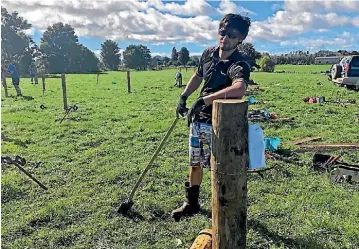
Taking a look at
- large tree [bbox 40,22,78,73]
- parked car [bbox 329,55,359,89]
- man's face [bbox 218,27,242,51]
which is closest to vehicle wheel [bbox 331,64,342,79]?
parked car [bbox 329,55,359,89]

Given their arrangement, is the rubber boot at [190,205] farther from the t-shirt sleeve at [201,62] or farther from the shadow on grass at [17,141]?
the shadow on grass at [17,141]

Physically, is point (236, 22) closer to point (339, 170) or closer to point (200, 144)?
point (200, 144)

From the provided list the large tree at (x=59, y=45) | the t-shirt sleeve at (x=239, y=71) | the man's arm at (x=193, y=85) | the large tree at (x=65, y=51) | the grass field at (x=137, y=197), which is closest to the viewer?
the t-shirt sleeve at (x=239, y=71)

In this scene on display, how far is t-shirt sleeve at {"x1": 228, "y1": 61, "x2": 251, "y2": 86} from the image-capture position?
3.45 metres

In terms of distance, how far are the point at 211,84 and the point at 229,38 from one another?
52cm

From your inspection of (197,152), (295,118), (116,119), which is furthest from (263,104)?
(197,152)

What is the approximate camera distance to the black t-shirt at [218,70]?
353cm

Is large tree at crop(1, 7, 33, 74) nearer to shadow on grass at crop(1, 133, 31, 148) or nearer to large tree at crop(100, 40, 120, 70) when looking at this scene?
large tree at crop(100, 40, 120, 70)

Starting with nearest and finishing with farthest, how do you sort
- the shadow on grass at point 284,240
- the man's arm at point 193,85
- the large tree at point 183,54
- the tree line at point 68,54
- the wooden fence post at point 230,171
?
the wooden fence post at point 230,171, the shadow on grass at point 284,240, the man's arm at point 193,85, the tree line at point 68,54, the large tree at point 183,54

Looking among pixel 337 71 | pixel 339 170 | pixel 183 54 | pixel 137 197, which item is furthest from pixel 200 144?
pixel 183 54

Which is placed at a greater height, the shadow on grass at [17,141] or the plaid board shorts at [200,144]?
the plaid board shorts at [200,144]

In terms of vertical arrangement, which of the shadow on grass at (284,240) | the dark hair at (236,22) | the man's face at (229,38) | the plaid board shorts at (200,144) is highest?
the dark hair at (236,22)

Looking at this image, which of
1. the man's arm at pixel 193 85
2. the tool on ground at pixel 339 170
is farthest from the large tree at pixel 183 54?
the man's arm at pixel 193 85

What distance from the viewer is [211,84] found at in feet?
12.8
